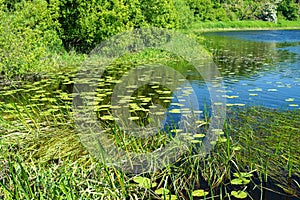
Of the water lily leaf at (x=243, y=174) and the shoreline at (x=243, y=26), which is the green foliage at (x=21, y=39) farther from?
the shoreline at (x=243, y=26)

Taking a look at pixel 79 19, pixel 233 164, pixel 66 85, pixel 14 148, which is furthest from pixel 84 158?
pixel 79 19

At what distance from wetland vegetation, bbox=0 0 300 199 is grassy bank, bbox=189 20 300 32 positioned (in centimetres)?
1913

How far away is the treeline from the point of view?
7.84 metres

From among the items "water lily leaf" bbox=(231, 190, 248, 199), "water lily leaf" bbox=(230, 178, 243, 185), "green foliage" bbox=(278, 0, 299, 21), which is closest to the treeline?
"water lily leaf" bbox=(230, 178, 243, 185)

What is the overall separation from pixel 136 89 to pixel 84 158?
3481 mm

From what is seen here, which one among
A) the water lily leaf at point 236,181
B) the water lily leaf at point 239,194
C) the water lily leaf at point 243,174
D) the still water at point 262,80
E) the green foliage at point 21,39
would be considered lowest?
the still water at point 262,80

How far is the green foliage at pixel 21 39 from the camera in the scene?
7.63 m

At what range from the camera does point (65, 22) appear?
35.7 feet

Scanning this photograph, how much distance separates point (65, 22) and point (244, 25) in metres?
26.3

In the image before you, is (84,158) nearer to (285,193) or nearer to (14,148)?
(14,148)

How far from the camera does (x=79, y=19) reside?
10.6m

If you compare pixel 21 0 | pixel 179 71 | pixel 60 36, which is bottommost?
pixel 179 71

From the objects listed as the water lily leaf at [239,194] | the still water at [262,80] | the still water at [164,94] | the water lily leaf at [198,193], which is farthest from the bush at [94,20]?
the water lily leaf at [239,194]

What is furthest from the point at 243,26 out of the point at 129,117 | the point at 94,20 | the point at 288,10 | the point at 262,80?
the point at 129,117
